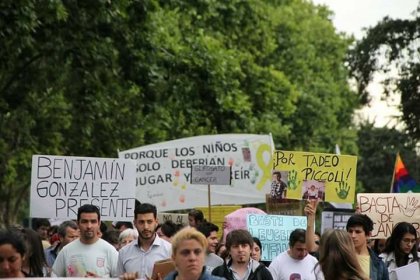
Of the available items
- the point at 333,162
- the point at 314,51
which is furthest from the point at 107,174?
the point at 314,51

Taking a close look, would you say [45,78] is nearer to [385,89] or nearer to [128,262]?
[385,89]

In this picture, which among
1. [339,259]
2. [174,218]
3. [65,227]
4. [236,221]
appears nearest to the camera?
[339,259]

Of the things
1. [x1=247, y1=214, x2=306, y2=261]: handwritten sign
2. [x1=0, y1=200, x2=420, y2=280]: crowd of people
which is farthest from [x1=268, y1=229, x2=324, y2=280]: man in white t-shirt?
[x1=247, y1=214, x2=306, y2=261]: handwritten sign

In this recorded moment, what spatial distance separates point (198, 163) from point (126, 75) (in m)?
7.02

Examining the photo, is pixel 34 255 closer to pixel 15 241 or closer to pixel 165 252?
pixel 15 241

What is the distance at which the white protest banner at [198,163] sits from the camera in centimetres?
2009

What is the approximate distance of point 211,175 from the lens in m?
17.2

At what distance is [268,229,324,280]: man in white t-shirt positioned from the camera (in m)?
12.5

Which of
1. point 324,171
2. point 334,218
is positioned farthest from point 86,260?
point 334,218

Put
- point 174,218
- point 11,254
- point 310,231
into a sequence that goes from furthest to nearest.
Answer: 1. point 174,218
2. point 310,231
3. point 11,254

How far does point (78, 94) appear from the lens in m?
28.2

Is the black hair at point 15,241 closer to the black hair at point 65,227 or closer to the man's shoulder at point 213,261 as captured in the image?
the man's shoulder at point 213,261

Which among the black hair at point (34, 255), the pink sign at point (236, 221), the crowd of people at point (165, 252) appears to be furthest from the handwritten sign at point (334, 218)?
the black hair at point (34, 255)

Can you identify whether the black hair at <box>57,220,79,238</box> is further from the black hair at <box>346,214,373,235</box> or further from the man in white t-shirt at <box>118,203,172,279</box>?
the black hair at <box>346,214,373,235</box>
